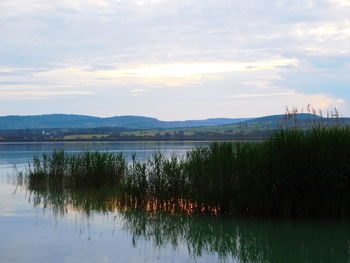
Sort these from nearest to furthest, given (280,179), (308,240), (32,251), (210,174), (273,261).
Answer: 1. (273,261)
2. (32,251)
3. (308,240)
4. (280,179)
5. (210,174)

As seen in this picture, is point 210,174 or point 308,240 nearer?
point 308,240

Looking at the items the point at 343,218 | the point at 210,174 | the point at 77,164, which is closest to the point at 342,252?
the point at 343,218

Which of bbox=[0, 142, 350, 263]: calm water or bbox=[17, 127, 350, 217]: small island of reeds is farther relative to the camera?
bbox=[17, 127, 350, 217]: small island of reeds

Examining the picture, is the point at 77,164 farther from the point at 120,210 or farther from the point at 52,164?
the point at 120,210

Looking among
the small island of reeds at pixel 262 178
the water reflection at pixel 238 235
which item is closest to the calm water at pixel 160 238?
the water reflection at pixel 238 235

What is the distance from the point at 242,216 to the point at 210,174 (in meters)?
1.28

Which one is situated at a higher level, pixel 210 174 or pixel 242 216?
pixel 210 174

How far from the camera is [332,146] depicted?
12.2 meters

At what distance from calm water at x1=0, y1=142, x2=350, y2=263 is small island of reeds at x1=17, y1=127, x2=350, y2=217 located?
44 centimetres

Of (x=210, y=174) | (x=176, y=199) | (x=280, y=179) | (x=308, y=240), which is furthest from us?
(x=176, y=199)

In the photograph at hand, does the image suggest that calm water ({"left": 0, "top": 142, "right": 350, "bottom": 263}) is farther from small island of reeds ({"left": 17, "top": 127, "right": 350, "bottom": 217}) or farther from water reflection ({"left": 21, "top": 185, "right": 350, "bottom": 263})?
small island of reeds ({"left": 17, "top": 127, "right": 350, "bottom": 217})

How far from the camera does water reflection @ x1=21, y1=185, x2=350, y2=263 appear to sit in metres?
9.74

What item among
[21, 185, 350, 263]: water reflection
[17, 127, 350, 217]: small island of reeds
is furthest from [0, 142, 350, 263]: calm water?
[17, 127, 350, 217]: small island of reeds

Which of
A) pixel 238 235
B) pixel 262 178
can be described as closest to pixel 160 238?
pixel 238 235
